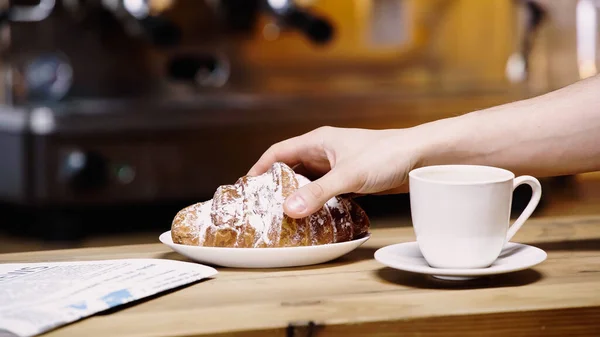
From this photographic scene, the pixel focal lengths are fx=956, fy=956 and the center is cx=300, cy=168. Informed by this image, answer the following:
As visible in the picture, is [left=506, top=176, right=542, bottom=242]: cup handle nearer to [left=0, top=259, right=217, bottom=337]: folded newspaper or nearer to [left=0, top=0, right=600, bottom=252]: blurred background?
[left=0, top=259, right=217, bottom=337]: folded newspaper

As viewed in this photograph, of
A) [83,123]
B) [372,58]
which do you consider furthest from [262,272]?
[372,58]

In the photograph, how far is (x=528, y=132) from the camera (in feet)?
3.87

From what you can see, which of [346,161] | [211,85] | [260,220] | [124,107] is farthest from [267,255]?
[211,85]

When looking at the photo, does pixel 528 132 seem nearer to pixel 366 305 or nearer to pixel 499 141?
pixel 499 141

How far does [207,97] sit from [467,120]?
140 centimetres

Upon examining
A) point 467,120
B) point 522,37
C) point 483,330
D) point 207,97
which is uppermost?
point 522,37

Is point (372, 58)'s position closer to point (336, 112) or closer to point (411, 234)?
point (336, 112)

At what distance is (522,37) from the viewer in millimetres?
2881

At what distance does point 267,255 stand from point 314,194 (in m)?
0.09

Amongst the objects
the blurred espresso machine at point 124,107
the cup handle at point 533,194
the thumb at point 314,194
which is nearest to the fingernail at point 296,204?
the thumb at point 314,194

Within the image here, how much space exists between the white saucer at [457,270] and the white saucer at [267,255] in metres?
0.05

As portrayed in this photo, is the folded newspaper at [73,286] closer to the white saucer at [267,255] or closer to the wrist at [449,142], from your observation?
the white saucer at [267,255]

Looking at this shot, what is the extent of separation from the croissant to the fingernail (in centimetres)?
2

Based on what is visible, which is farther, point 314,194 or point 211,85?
point 211,85
